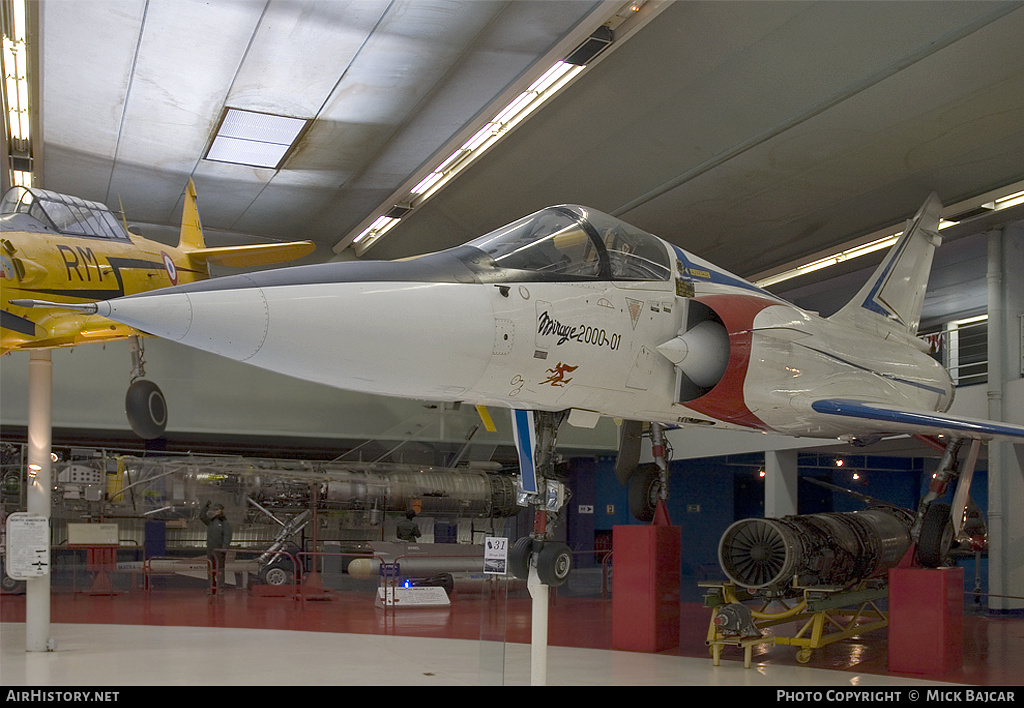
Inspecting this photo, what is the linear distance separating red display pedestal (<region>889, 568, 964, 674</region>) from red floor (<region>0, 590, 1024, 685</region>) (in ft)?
0.50

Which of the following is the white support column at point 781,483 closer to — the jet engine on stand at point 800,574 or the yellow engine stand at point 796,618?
the jet engine on stand at point 800,574

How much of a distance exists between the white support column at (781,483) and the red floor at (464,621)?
206 centimetres

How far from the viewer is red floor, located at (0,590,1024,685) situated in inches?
333

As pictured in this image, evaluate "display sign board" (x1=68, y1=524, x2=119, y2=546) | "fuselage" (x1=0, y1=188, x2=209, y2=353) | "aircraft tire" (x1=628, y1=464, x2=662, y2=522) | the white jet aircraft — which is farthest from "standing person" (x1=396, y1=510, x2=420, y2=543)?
"fuselage" (x1=0, y1=188, x2=209, y2=353)

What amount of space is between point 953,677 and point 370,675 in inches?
188

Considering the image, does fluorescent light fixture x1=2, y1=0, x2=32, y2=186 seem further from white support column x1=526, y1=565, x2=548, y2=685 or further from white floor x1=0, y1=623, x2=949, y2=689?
white support column x1=526, y1=565, x2=548, y2=685

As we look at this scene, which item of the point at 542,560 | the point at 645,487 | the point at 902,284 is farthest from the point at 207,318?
the point at 902,284

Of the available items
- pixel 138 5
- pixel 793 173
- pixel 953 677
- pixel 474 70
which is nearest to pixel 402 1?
pixel 474 70

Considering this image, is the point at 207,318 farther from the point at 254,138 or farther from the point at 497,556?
the point at 254,138

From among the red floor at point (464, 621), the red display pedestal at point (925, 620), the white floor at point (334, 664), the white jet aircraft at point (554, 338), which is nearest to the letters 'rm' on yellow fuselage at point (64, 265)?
the white floor at point (334, 664)

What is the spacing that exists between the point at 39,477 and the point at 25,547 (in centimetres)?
63

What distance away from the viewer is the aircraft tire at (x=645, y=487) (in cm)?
844

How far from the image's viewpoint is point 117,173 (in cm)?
1081

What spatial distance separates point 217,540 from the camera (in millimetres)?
14047
